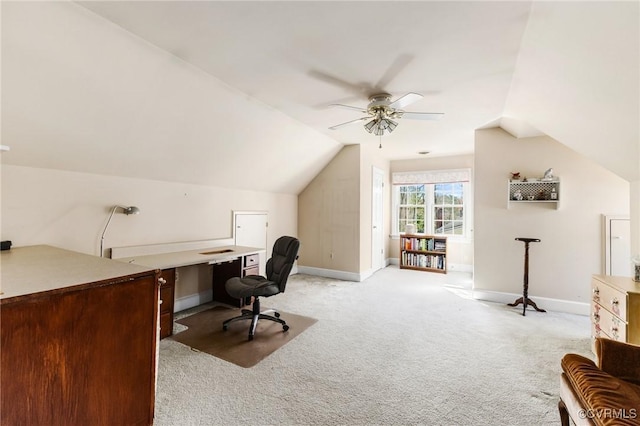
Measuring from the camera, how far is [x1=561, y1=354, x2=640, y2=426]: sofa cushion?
1.04 meters

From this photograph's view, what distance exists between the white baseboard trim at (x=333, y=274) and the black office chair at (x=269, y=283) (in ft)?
6.60

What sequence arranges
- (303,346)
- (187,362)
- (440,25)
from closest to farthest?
1. (440,25)
2. (187,362)
3. (303,346)

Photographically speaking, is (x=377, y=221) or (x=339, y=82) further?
(x=377, y=221)

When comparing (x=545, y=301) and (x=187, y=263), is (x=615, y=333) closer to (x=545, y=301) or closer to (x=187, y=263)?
(x=545, y=301)

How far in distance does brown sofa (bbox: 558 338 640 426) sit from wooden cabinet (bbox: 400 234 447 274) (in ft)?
14.0

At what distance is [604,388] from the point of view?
3.89 feet

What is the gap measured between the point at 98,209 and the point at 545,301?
5264mm

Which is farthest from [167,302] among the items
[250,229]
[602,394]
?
[602,394]

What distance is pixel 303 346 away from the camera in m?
2.46

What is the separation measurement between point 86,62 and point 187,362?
7.46 ft

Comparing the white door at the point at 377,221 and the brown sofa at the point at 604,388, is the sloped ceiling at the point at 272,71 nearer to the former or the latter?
the brown sofa at the point at 604,388

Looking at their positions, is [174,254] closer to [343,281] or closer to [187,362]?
[187,362]

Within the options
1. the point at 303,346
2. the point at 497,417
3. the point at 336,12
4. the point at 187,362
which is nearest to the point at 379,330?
the point at 303,346

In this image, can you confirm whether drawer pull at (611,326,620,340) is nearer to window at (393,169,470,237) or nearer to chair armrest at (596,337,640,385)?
chair armrest at (596,337,640,385)
